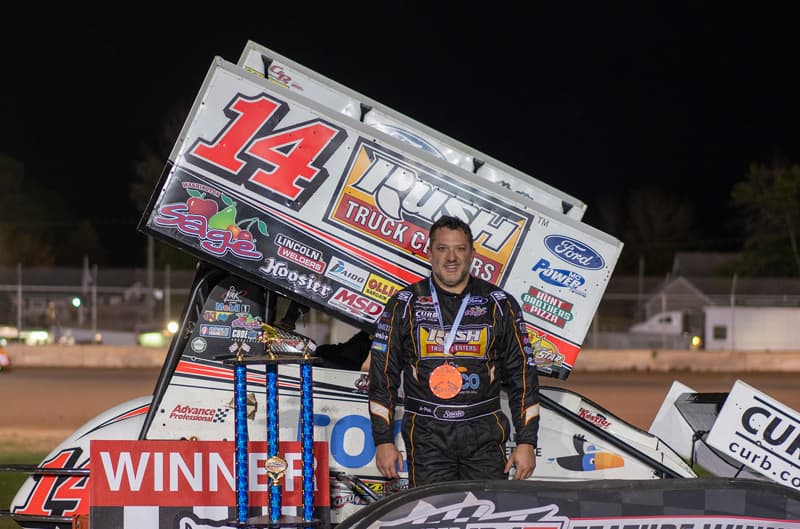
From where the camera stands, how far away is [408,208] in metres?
4.36

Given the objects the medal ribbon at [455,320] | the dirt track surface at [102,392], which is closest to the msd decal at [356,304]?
the medal ribbon at [455,320]

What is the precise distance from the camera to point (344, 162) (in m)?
4.32

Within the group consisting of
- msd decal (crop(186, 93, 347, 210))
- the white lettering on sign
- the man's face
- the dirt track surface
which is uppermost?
msd decal (crop(186, 93, 347, 210))

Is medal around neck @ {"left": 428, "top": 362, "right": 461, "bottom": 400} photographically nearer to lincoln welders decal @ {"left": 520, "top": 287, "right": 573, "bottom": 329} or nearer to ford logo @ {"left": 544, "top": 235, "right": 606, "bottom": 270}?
lincoln welders decal @ {"left": 520, "top": 287, "right": 573, "bottom": 329}

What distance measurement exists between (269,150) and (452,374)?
4.61 ft

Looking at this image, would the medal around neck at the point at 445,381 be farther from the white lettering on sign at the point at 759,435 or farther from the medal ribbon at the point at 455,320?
the white lettering on sign at the point at 759,435

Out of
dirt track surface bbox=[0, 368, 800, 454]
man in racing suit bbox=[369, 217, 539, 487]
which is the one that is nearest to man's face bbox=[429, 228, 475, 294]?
man in racing suit bbox=[369, 217, 539, 487]

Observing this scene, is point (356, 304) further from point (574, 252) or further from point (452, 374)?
point (574, 252)

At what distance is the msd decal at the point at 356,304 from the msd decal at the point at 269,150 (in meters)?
0.46

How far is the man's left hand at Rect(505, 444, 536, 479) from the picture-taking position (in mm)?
3674

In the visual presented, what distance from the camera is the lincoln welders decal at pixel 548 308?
439cm

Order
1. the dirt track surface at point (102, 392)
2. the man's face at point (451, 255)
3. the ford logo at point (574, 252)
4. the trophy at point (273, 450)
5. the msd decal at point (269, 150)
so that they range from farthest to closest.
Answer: the dirt track surface at point (102, 392)
the ford logo at point (574, 252)
the msd decal at point (269, 150)
the man's face at point (451, 255)
the trophy at point (273, 450)

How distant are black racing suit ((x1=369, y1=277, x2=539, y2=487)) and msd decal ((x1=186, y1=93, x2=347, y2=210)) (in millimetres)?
849

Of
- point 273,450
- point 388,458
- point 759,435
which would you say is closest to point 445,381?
point 388,458
